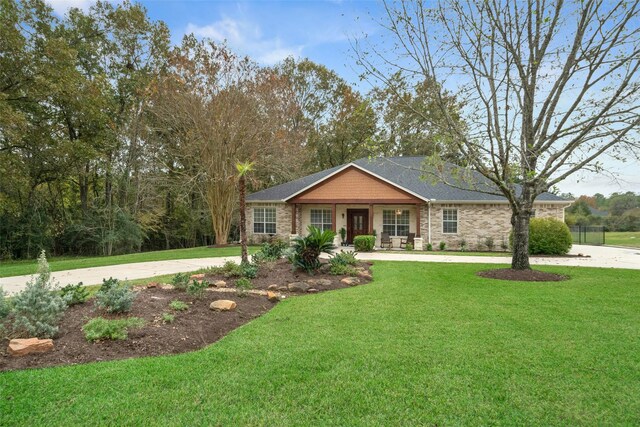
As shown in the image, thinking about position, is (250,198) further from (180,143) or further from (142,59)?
(142,59)

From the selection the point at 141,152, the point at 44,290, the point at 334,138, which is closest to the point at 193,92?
the point at 141,152

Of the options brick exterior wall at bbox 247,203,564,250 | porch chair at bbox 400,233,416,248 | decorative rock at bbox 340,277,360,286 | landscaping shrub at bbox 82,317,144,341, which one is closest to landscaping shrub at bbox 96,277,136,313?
landscaping shrub at bbox 82,317,144,341

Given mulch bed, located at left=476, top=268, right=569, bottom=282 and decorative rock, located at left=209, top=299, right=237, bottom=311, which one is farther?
mulch bed, located at left=476, top=268, right=569, bottom=282

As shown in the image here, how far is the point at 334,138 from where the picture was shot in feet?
102

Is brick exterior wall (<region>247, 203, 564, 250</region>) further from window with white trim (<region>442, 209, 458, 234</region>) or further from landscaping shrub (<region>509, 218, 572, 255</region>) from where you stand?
landscaping shrub (<region>509, 218, 572, 255</region>)

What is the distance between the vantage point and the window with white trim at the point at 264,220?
2152cm

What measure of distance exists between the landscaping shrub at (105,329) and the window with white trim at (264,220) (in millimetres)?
17178

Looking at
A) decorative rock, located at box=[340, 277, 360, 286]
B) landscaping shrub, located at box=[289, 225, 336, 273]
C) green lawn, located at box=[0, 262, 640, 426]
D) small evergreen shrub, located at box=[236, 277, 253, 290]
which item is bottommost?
green lawn, located at box=[0, 262, 640, 426]

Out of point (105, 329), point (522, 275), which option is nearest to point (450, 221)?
point (522, 275)

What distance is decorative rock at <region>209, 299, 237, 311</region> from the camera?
555 centimetres

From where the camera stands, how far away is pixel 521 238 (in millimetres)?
9383

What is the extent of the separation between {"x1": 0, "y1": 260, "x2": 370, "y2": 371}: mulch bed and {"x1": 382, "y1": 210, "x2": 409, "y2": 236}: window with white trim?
14.2 m

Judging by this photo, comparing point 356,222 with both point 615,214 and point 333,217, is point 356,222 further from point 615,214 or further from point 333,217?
point 615,214

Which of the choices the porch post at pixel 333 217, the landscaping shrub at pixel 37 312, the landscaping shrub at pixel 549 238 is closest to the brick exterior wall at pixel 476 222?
the landscaping shrub at pixel 549 238
